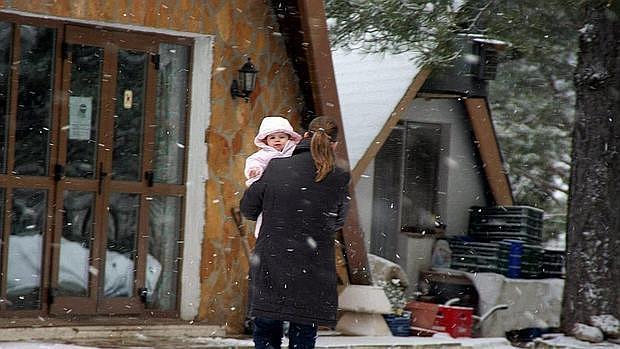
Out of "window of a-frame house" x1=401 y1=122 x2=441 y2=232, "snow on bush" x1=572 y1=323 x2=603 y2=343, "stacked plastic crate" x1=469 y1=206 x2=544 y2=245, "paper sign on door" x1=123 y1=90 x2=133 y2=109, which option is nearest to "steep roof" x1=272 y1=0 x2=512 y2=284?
"stacked plastic crate" x1=469 y1=206 x2=544 y2=245

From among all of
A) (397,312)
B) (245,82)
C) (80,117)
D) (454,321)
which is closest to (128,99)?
(80,117)

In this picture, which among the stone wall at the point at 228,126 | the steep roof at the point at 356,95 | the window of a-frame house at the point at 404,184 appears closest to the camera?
the stone wall at the point at 228,126

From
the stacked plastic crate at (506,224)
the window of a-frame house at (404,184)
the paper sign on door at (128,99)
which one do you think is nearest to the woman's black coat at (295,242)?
the paper sign on door at (128,99)

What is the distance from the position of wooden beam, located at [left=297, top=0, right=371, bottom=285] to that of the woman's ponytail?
322 cm

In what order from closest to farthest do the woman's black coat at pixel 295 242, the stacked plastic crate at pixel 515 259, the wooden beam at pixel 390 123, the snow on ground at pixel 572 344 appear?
1. the woman's black coat at pixel 295 242
2. the snow on ground at pixel 572 344
3. the wooden beam at pixel 390 123
4. the stacked plastic crate at pixel 515 259

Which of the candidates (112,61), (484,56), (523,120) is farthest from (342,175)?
(523,120)

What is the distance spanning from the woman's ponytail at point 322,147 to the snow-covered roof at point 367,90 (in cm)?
572

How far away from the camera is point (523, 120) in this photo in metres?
21.3

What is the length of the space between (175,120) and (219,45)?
719mm

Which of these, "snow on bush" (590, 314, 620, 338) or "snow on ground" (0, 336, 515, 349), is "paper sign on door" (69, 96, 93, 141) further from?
"snow on bush" (590, 314, 620, 338)

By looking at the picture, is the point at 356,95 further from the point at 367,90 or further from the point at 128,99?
the point at 128,99

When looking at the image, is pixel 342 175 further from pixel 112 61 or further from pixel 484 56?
pixel 484 56

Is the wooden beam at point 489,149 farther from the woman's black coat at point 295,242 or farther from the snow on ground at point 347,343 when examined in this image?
the woman's black coat at point 295,242

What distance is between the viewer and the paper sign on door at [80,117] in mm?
9625
